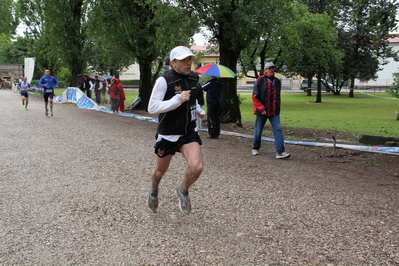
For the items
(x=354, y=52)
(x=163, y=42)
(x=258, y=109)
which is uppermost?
(x=354, y=52)

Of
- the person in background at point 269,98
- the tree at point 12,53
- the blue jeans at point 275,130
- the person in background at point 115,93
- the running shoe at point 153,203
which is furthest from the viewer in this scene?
the tree at point 12,53

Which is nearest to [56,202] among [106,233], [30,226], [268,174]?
[30,226]

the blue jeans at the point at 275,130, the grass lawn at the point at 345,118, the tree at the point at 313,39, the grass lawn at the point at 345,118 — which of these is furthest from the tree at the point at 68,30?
the blue jeans at the point at 275,130

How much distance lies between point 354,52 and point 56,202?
4320 centimetres

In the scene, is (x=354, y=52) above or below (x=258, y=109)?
above

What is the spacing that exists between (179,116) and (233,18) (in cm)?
929

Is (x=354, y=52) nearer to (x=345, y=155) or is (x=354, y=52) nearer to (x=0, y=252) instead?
(x=345, y=155)

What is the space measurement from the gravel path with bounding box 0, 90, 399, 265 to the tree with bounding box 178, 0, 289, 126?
5449 millimetres

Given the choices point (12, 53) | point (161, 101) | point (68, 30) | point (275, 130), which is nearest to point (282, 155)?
point (275, 130)

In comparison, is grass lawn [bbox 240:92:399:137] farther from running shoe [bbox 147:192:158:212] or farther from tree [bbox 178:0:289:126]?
running shoe [bbox 147:192:158:212]

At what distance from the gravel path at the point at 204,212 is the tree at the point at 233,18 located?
5.45 metres

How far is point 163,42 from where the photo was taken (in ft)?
51.7

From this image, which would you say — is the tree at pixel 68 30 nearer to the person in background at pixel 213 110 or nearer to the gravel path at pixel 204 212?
the person in background at pixel 213 110

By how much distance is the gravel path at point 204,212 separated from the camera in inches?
149
